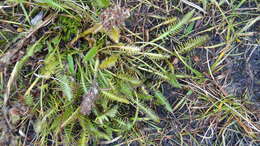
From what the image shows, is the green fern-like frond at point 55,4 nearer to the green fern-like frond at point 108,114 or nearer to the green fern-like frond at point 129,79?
the green fern-like frond at point 129,79

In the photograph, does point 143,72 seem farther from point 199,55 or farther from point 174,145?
point 174,145

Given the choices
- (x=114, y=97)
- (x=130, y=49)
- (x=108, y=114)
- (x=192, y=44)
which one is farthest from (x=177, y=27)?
(x=108, y=114)

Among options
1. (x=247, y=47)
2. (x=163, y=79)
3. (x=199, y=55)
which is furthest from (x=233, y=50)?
(x=163, y=79)

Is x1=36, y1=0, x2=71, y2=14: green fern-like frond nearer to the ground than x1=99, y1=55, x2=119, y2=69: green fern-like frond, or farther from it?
farther from it

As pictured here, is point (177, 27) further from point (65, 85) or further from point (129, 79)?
point (65, 85)

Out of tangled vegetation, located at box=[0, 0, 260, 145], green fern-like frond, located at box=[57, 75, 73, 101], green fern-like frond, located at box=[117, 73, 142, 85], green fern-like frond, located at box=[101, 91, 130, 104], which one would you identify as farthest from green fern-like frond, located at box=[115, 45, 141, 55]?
green fern-like frond, located at box=[57, 75, 73, 101]

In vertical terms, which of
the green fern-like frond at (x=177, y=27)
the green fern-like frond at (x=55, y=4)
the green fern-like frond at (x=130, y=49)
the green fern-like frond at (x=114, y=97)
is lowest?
the green fern-like frond at (x=114, y=97)

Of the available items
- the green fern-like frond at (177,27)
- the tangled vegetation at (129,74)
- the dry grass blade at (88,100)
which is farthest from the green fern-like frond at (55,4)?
the green fern-like frond at (177,27)

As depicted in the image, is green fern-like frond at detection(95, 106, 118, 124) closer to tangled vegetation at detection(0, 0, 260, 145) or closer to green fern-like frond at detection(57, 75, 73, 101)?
tangled vegetation at detection(0, 0, 260, 145)
